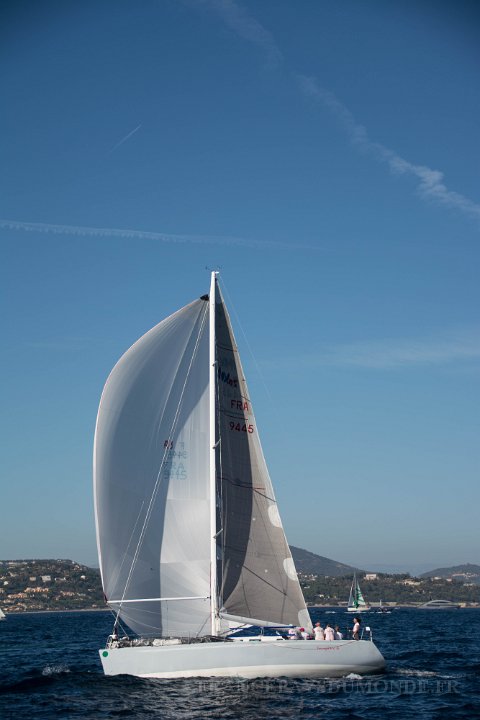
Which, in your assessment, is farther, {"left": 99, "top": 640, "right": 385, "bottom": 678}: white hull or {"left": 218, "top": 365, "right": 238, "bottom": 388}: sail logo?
{"left": 218, "top": 365, "right": 238, "bottom": 388}: sail logo

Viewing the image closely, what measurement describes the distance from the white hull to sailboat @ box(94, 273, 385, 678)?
31 millimetres

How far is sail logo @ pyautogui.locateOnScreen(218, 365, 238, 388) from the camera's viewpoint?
2920 cm

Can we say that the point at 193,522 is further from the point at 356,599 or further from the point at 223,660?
the point at 356,599

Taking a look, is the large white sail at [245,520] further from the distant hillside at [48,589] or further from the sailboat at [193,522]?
the distant hillside at [48,589]

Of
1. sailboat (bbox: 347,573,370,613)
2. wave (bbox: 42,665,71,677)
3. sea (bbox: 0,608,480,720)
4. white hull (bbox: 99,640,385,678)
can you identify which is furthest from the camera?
sailboat (bbox: 347,573,370,613)

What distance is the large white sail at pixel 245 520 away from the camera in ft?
91.1

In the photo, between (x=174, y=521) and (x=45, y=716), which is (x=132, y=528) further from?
(x=45, y=716)

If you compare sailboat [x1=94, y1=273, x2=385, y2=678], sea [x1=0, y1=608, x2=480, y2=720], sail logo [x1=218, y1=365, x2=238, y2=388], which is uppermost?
sail logo [x1=218, y1=365, x2=238, y2=388]

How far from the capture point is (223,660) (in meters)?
24.6

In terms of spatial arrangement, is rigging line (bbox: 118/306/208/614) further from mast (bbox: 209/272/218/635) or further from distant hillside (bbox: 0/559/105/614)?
distant hillside (bbox: 0/559/105/614)

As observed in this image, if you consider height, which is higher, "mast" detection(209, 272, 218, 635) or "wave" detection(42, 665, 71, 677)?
"mast" detection(209, 272, 218, 635)

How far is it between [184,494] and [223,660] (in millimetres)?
5699

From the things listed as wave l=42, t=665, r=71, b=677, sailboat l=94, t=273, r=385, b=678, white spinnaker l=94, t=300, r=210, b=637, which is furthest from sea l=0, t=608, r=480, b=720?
white spinnaker l=94, t=300, r=210, b=637

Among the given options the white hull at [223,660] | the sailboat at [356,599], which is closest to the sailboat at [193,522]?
the white hull at [223,660]
